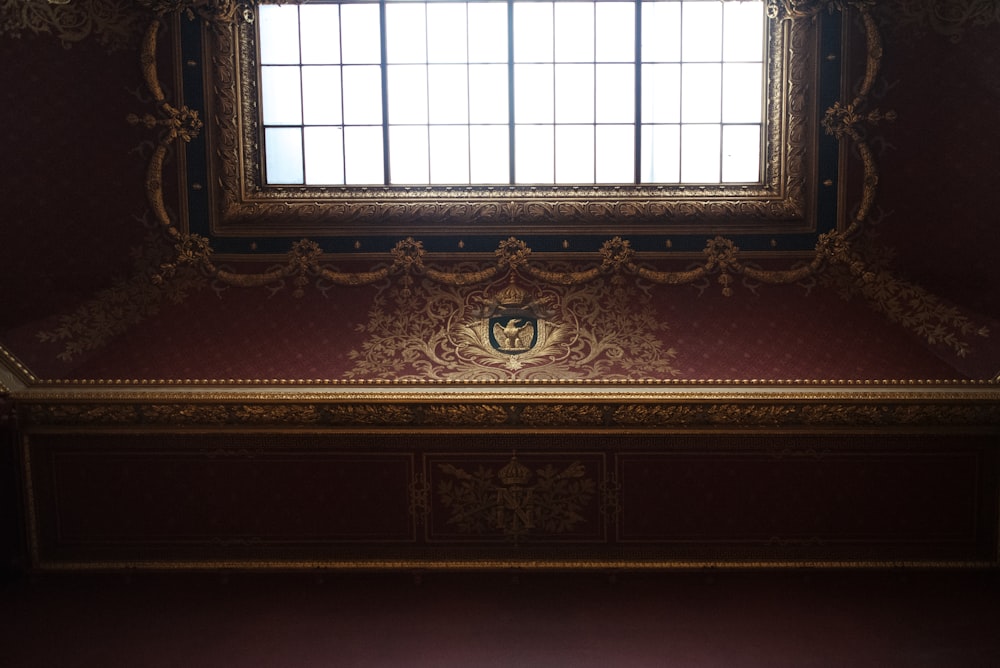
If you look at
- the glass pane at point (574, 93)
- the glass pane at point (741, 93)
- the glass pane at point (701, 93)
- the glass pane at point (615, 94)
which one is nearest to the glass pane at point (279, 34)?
the glass pane at point (574, 93)

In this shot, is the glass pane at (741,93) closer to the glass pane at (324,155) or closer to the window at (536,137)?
the window at (536,137)

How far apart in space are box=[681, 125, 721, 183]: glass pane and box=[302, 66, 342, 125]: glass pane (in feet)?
6.58

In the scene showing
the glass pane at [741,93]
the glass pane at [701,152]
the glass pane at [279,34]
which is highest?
the glass pane at [279,34]

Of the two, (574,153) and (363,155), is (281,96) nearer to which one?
(363,155)

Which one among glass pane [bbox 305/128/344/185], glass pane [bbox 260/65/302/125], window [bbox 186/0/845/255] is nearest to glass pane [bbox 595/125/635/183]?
window [bbox 186/0/845/255]

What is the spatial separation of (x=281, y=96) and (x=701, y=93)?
7.86 feet

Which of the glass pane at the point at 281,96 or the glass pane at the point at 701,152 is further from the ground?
the glass pane at the point at 281,96

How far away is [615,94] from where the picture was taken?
13.2ft

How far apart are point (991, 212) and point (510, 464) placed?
2733 mm

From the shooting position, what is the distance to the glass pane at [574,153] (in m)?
4.03

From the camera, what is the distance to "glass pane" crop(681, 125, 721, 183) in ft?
13.1

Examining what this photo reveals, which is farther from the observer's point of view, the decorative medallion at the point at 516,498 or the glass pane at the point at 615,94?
the glass pane at the point at 615,94

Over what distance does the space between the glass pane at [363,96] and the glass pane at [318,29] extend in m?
0.18

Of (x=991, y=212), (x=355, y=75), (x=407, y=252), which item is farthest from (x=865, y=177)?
(x=355, y=75)
